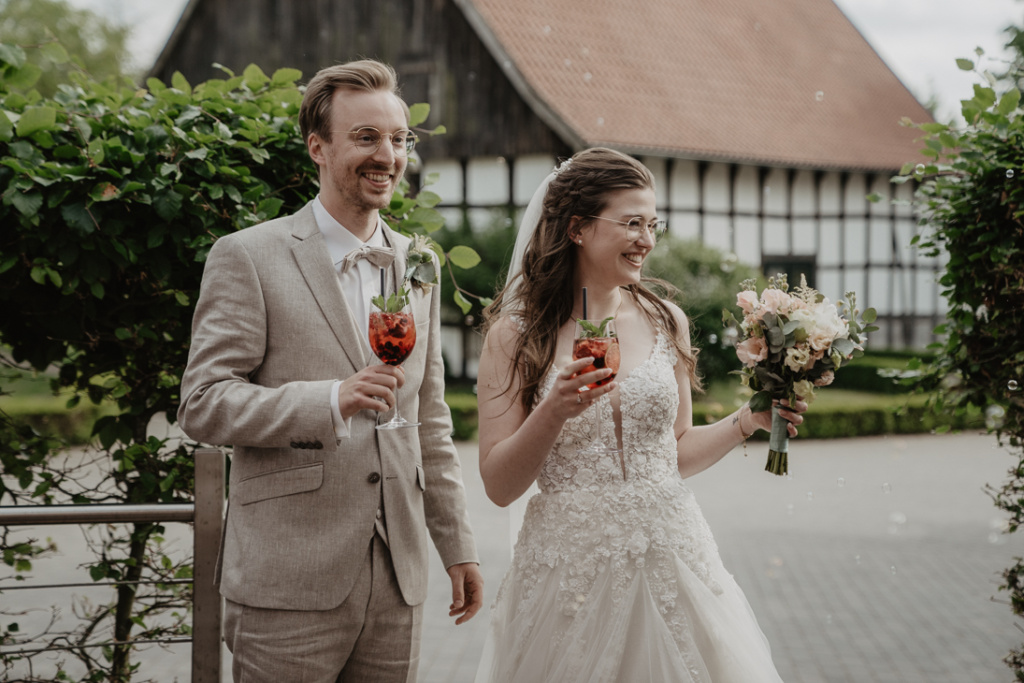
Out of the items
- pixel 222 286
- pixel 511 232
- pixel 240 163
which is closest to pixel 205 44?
pixel 511 232

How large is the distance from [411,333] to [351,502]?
0.50 meters

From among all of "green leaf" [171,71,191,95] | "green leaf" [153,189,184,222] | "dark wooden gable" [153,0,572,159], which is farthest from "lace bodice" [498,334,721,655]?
"dark wooden gable" [153,0,572,159]

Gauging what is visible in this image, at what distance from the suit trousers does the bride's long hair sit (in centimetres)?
73

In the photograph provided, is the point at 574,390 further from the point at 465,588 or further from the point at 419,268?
the point at 465,588

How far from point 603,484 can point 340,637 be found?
955 millimetres

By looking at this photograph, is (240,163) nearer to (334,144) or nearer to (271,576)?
(334,144)

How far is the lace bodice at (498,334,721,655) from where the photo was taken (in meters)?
2.71

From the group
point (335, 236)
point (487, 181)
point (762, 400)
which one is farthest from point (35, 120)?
point (487, 181)

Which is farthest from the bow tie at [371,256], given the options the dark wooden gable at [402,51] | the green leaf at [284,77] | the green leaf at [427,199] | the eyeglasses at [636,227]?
the dark wooden gable at [402,51]

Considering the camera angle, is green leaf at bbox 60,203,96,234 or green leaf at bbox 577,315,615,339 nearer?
green leaf at bbox 577,315,615,339

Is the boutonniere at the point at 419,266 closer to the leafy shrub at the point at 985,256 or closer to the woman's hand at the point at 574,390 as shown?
the woman's hand at the point at 574,390

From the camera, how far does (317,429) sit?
6.98ft

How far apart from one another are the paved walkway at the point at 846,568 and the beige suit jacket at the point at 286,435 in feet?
2.11

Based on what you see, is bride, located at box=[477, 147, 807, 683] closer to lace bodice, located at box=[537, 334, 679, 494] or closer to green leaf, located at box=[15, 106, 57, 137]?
lace bodice, located at box=[537, 334, 679, 494]
